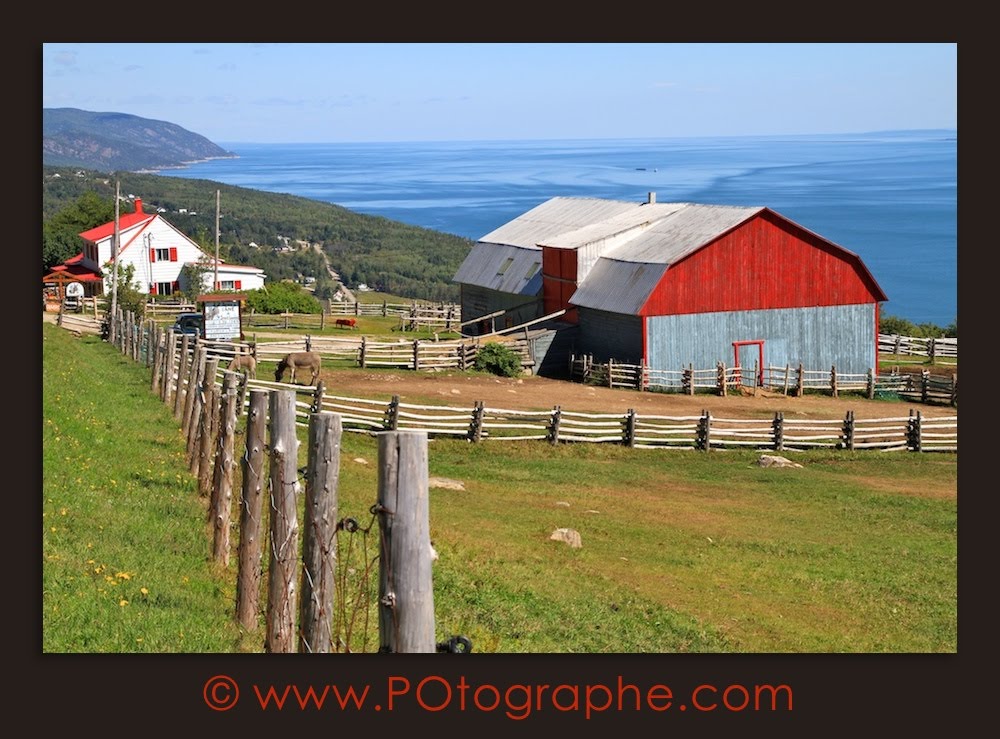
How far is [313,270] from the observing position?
116 meters

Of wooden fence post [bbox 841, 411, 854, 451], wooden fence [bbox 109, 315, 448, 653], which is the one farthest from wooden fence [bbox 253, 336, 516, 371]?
wooden fence [bbox 109, 315, 448, 653]

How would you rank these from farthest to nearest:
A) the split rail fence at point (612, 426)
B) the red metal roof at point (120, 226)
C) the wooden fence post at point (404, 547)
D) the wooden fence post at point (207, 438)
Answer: the red metal roof at point (120, 226) < the split rail fence at point (612, 426) < the wooden fence post at point (207, 438) < the wooden fence post at point (404, 547)

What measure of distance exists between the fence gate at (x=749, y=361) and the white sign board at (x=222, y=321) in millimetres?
15987

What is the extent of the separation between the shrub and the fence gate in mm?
7250

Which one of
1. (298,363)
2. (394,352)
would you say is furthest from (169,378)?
(394,352)

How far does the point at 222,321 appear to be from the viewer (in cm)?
3975

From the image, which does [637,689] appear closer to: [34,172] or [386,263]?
[34,172]

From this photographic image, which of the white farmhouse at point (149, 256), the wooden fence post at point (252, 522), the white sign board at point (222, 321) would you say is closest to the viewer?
the wooden fence post at point (252, 522)

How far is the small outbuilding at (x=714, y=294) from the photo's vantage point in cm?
4156

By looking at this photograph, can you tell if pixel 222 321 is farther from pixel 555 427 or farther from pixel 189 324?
pixel 555 427

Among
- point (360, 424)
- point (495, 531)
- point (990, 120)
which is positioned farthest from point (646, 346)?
point (990, 120)

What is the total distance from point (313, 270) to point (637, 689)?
110 m

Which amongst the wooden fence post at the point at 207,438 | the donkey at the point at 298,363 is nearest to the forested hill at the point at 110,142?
the donkey at the point at 298,363

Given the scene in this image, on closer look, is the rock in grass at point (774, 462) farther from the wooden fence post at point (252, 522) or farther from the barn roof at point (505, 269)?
the barn roof at point (505, 269)
